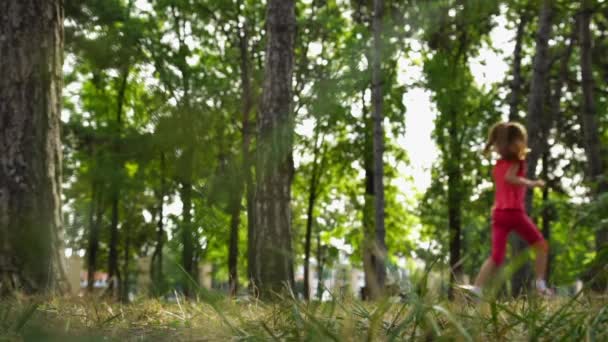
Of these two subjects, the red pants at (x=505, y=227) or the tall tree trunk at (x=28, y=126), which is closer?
the tall tree trunk at (x=28, y=126)

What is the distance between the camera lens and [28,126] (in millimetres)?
6953

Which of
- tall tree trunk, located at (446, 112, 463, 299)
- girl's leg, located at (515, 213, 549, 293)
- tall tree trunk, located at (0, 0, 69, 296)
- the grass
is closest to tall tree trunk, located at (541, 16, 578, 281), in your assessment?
tall tree trunk, located at (446, 112, 463, 299)

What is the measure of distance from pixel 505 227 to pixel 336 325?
16.1 feet

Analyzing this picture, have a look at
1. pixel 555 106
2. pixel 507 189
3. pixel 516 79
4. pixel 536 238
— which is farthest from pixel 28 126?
pixel 555 106

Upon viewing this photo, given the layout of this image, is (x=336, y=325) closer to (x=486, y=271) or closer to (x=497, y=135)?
(x=486, y=271)

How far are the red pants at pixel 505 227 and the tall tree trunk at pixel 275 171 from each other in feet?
7.95

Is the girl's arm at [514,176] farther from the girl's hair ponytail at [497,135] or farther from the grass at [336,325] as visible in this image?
the grass at [336,325]

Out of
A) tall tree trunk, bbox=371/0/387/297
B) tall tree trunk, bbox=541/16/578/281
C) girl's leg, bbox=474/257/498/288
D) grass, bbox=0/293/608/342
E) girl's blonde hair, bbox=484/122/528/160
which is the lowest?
grass, bbox=0/293/608/342

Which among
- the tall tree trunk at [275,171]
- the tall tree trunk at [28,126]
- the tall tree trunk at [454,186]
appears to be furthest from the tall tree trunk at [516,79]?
the tall tree trunk at [28,126]

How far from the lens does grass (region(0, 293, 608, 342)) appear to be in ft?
6.52

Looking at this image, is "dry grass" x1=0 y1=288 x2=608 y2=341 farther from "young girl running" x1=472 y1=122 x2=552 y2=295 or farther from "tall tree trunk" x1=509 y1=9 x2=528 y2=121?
"tall tree trunk" x1=509 y1=9 x2=528 y2=121

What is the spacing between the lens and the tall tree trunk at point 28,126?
683cm

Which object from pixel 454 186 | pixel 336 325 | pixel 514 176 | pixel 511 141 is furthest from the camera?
pixel 454 186

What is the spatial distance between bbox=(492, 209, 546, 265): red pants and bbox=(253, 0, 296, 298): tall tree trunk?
95.4 inches
